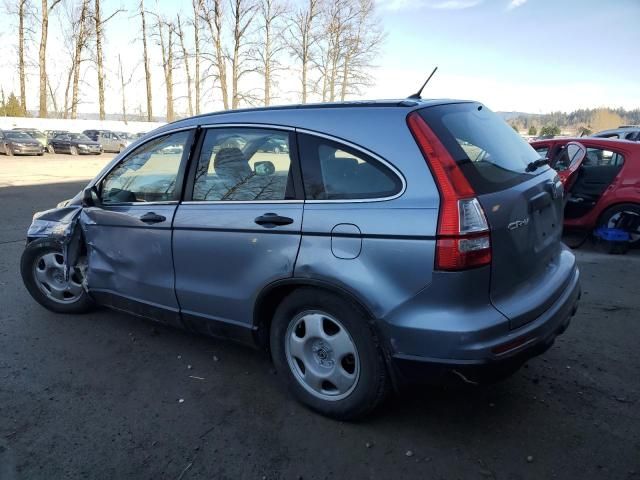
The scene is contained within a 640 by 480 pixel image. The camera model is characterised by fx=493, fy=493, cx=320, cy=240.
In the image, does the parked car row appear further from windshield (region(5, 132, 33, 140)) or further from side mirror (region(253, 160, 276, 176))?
side mirror (region(253, 160, 276, 176))

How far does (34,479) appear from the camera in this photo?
2359 mm

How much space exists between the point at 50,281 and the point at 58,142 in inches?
1331

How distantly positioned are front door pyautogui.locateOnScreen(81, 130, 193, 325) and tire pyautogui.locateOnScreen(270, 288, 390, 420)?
938mm

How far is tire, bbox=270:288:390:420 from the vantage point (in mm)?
2531

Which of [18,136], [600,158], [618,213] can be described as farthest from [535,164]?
[18,136]

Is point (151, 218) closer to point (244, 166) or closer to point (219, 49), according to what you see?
point (244, 166)

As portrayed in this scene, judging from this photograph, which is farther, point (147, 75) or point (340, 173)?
point (147, 75)

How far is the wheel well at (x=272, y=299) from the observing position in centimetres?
252

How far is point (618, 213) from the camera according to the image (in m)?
6.52

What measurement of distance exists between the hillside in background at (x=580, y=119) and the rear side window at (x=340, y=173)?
71962 millimetres

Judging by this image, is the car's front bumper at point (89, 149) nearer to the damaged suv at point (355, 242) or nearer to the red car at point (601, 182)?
the red car at point (601, 182)

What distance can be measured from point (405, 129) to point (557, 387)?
6.39ft

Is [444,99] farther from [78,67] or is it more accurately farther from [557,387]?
[78,67]

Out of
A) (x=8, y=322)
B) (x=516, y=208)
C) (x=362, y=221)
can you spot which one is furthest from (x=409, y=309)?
(x=8, y=322)
